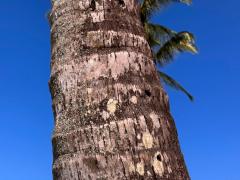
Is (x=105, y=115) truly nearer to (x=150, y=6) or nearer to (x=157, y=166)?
(x=157, y=166)

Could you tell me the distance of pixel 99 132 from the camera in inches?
120

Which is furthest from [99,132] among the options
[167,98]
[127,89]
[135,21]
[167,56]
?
[167,56]

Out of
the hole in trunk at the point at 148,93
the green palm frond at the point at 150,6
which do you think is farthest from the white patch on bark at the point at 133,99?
the green palm frond at the point at 150,6

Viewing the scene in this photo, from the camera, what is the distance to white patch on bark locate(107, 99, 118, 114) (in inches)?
123

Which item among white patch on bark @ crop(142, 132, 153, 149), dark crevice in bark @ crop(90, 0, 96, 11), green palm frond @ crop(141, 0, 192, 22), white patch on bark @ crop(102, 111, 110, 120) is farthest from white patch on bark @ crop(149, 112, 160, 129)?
green palm frond @ crop(141, 0, 192, 22)

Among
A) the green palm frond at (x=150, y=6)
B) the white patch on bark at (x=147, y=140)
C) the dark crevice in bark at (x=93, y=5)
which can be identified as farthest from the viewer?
the green palm frond at (x=150, y=6)

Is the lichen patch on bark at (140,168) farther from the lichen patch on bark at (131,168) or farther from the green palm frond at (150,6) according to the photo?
the green palm frond at (150,6)

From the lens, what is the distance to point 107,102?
3.16 meters

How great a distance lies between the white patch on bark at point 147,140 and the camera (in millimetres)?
3070

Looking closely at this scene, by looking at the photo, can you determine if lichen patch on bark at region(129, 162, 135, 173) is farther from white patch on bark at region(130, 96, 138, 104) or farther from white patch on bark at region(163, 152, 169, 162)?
white patch on bark at region(130, 96, 138, 104)

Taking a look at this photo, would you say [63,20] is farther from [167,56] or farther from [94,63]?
[167,56]

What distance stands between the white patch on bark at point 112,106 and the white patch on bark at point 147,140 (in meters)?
0.30

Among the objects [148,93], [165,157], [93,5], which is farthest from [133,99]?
[93,5]

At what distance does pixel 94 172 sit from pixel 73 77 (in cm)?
81
